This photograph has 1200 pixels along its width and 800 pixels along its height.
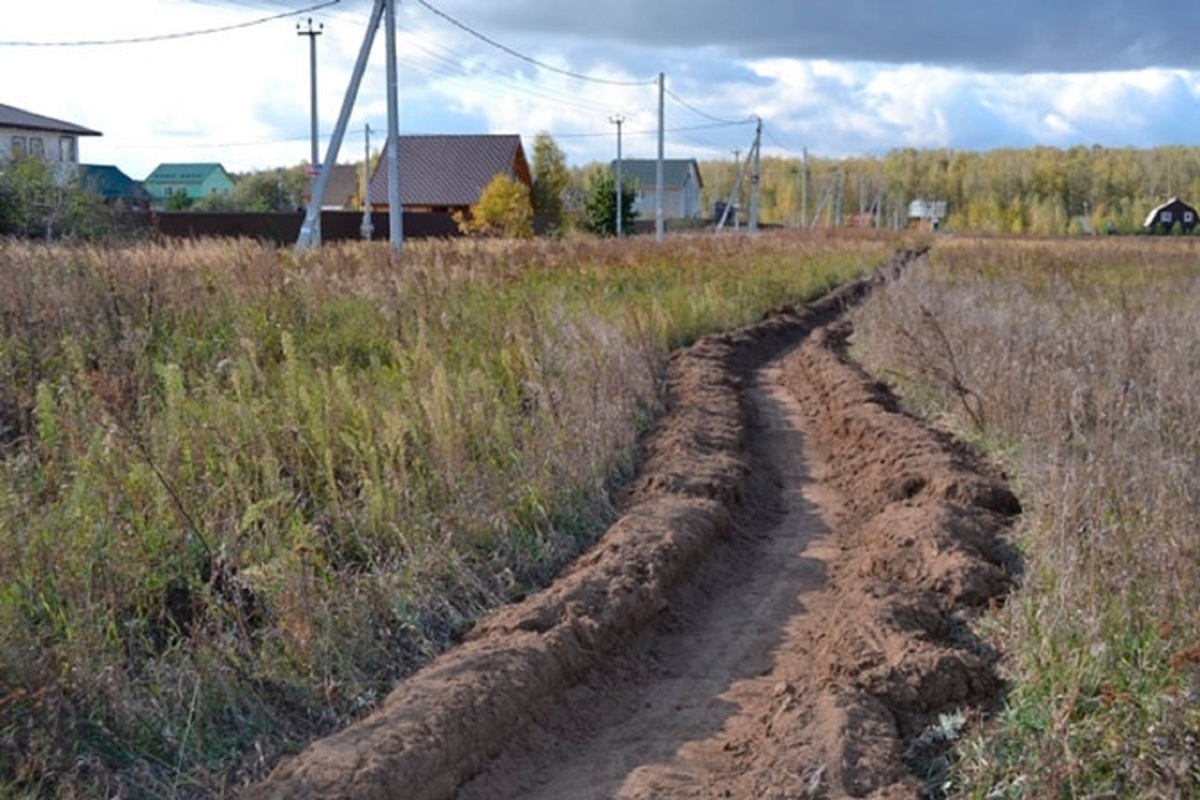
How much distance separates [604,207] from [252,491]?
191 ft

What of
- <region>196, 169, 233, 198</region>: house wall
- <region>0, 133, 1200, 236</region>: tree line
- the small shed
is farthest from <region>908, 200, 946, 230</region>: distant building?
<region>196, 169, 233, 198</region>: house wall

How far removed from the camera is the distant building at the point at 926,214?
121 metres

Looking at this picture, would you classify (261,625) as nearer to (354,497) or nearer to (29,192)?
(354,497)

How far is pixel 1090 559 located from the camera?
20.1 ft

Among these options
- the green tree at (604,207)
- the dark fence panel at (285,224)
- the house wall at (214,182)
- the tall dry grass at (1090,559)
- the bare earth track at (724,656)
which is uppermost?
the house wall at (214,182)

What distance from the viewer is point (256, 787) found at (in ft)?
14.7

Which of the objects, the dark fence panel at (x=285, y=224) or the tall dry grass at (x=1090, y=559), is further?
the dark fence panel at (x=285, y=224)

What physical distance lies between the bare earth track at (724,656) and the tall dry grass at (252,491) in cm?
41

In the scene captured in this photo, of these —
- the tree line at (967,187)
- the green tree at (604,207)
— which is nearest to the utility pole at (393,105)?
Result: the green tree at (604,207)

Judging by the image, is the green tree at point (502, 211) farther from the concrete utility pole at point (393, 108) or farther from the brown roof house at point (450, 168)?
the concrete utility pole at point (393, 108)

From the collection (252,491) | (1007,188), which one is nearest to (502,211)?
(252,491)

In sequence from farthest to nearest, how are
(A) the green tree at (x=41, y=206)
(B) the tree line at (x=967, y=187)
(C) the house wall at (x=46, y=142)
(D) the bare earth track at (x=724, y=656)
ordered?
(B) the tree line at (x=967, y=187) < (C) the house wall at (x=46, y=142) < (A) the green tree at (x=41, y=206) < (D) the bare earth track at (x=724, y=656)

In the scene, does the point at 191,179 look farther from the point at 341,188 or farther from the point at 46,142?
the point at 46,142

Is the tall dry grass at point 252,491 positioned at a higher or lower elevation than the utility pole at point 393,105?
lower
